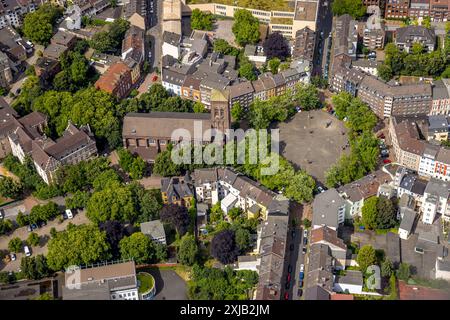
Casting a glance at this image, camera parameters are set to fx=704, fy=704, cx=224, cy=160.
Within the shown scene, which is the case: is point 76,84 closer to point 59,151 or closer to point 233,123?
point 59,151

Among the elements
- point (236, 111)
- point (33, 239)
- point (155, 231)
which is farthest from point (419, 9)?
point (33, 239)

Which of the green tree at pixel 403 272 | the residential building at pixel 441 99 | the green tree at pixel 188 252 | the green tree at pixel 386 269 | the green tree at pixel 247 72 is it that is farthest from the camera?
the green tree at pixel 247 72

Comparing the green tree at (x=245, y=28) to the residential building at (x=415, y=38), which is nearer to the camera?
the residential building at (x=415, y=38)

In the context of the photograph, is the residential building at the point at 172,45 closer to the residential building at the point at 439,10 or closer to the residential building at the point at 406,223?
the residential building at the point at 439,10

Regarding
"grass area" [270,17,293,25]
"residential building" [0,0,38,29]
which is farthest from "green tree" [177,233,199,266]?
"residential building" [0,0,38,29]

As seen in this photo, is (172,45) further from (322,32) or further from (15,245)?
(15,245)

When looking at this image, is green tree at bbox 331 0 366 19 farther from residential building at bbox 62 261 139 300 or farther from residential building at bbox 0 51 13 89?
residential building at bbox 62 261 139 300

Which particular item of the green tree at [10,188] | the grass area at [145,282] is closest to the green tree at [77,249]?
the grass area at [145,282]
